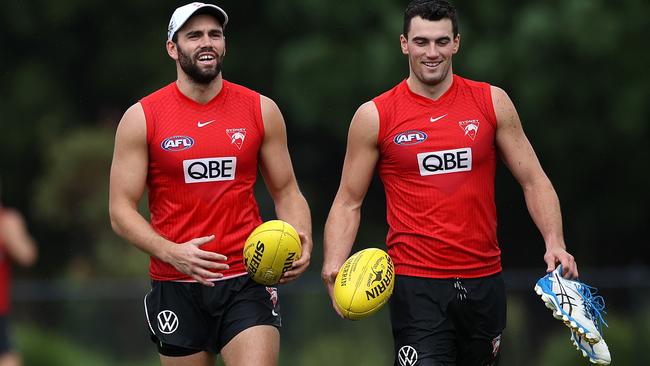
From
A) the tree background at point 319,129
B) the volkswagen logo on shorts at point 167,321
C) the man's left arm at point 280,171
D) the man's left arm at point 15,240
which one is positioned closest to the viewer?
the volkswagen logo on shorts at point 167,321

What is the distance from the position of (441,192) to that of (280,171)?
959mm

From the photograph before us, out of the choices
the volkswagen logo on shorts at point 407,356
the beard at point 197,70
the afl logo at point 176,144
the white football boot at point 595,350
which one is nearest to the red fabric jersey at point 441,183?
the volkswagen logo on shorts at point 407,356

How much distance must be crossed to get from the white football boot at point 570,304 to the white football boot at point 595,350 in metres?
0.04

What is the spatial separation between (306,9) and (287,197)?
11.8 m

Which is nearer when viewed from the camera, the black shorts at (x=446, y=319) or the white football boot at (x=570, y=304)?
the white football boot at (x=570, y=304)

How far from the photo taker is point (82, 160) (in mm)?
21672

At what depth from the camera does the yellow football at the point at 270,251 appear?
7941 millimetres

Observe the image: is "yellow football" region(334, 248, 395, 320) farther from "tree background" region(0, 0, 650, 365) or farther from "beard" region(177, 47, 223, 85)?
"tree background" region(0, 0, 650, 365)

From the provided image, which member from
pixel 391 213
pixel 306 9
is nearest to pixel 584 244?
pixel 306 9

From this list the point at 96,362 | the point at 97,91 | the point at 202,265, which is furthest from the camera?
the point at 97,91

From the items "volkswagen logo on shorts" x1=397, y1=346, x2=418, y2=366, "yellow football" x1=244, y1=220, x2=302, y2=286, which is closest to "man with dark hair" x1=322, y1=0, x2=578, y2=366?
"volkswagen logo on shorts" x1=397, y1=346, x2=418, y2=366

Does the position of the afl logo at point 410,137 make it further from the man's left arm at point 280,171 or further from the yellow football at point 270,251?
the yellow football at point 270,251

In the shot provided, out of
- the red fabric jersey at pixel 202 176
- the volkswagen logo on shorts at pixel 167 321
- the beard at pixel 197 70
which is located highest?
the beard at pixel 197 70

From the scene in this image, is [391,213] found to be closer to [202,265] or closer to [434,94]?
[434,94]
